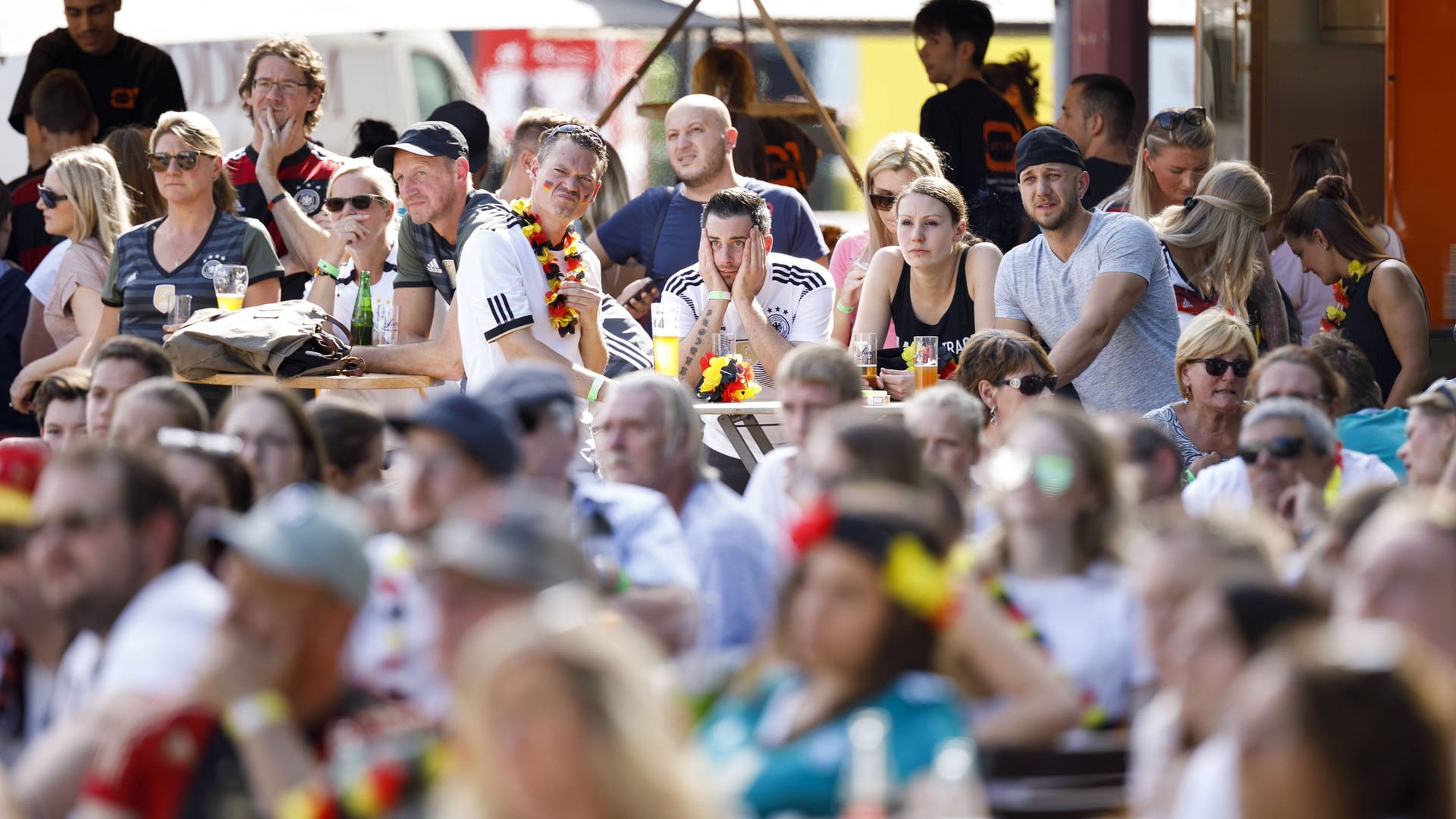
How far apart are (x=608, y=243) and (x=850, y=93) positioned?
2724 mm

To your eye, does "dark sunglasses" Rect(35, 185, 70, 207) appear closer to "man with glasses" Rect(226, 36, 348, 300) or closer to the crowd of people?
the crowd of people

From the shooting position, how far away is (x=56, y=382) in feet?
18.8

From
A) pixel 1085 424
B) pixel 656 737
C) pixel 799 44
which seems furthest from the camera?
pixel 799 44

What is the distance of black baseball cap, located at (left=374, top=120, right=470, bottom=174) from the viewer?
6629 mm

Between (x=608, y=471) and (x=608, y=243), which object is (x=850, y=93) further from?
(x=608, y=471)

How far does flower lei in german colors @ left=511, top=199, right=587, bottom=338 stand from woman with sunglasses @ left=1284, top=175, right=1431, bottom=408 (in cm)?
286

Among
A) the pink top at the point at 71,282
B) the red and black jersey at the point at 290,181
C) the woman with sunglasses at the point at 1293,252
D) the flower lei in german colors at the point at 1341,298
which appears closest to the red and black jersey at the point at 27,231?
the pink top at the point at 71,282

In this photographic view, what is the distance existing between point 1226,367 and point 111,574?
3680 millimetres

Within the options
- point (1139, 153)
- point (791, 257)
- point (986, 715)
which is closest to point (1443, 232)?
point (1139, 153)

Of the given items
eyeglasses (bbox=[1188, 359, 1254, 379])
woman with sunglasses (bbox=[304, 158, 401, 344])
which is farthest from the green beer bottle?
eyeglasses (bbox=[1188, 359, 1254, 379])

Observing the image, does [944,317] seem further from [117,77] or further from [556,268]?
[117,77]

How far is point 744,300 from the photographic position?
681cm

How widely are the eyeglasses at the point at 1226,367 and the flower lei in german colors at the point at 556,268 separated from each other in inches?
81.4

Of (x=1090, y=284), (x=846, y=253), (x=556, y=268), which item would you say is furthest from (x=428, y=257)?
(x=1090, y=284)
